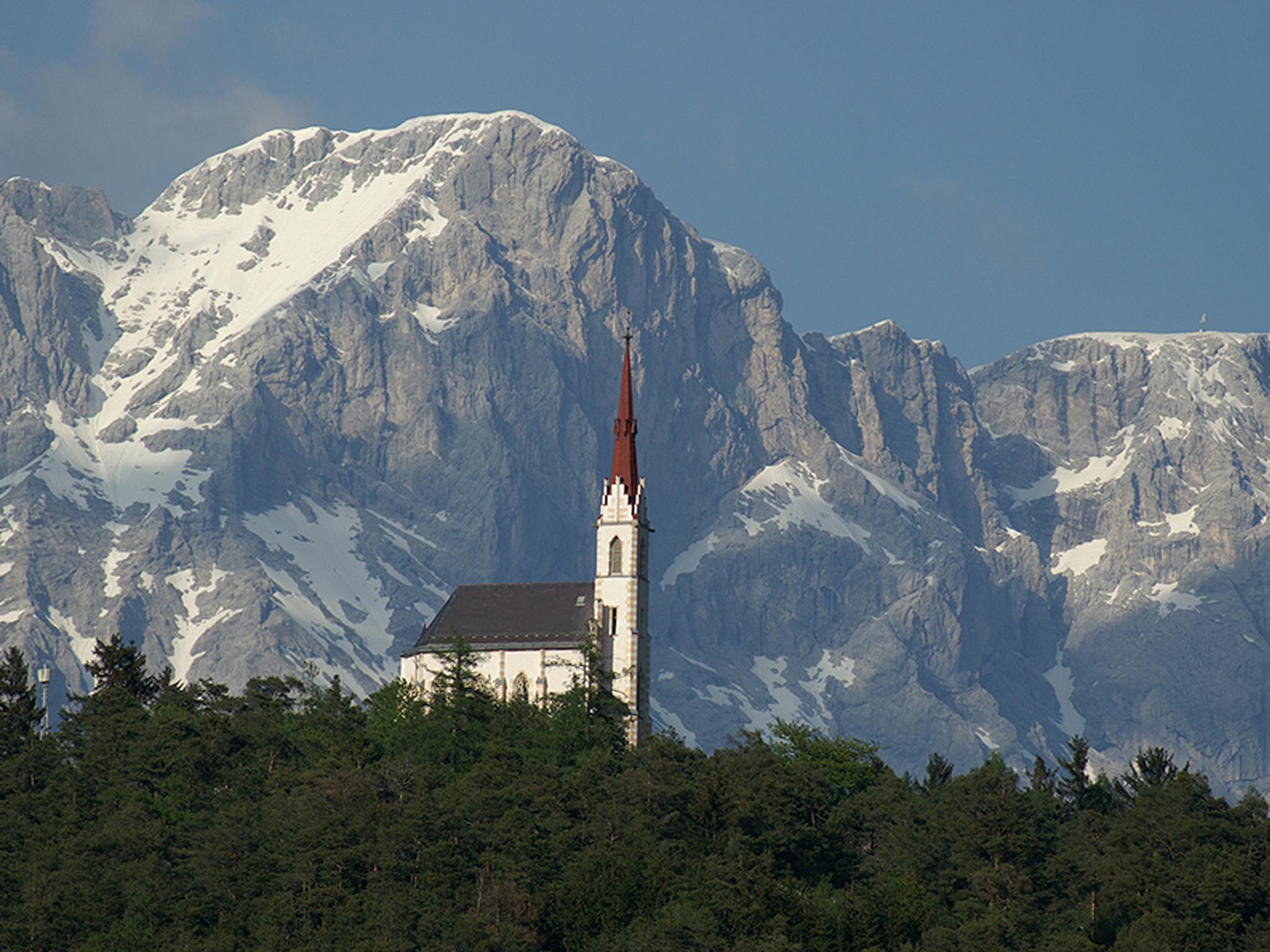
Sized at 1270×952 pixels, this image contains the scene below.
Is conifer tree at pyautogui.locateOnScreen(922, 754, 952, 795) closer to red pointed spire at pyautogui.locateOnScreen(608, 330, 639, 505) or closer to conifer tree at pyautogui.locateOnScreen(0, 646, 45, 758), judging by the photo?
red pointed spire at pyautogui.locateOnScreen(608, 330, 639, 505)

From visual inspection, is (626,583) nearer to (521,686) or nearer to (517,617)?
(517,617)

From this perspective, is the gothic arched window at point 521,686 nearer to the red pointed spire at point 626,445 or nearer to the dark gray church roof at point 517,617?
the dark gray church roof at point 517,617

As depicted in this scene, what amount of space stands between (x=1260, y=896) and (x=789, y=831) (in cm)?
2675

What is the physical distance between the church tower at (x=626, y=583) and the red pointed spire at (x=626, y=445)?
0.15 ft

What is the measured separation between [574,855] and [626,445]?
4854cm

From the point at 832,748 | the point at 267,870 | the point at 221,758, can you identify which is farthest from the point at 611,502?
the point at 267,870

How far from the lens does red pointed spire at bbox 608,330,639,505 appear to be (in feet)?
548

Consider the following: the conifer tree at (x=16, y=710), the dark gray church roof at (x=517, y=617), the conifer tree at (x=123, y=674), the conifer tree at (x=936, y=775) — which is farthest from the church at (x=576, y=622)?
the conifer tree at (x=16, y=710)

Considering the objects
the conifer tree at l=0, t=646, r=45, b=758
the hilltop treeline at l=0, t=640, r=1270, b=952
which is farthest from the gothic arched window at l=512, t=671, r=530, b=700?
the conifer tree at l=0, t=646, r=45, b=758

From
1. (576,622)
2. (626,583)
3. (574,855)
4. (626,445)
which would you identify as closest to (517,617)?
(576,622)

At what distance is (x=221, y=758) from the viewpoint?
5645 inches

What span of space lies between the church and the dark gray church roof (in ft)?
0.21

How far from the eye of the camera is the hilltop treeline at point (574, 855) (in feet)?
401

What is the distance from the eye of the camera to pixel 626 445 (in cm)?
16912
